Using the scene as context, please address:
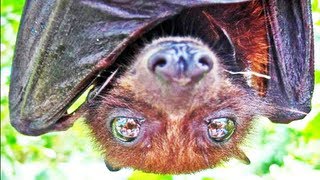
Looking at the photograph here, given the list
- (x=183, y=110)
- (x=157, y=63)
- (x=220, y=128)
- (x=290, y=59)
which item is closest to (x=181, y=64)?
(x=157, y=63)

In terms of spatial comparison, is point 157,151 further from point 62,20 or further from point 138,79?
point 62,20

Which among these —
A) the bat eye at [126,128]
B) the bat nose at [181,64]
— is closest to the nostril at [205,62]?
the bat nose at [181,64]

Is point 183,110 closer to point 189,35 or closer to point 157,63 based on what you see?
point 157,63

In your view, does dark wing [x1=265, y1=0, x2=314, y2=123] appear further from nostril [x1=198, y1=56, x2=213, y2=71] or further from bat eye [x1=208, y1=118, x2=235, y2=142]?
nostril [x1=198, y1=56, x2=213, y2=71]

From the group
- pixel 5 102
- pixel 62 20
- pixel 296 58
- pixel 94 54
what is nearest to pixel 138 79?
pixel 94 54

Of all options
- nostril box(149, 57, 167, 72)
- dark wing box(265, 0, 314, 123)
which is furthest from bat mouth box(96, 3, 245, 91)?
nostril box(149, 57, 167, 72)
